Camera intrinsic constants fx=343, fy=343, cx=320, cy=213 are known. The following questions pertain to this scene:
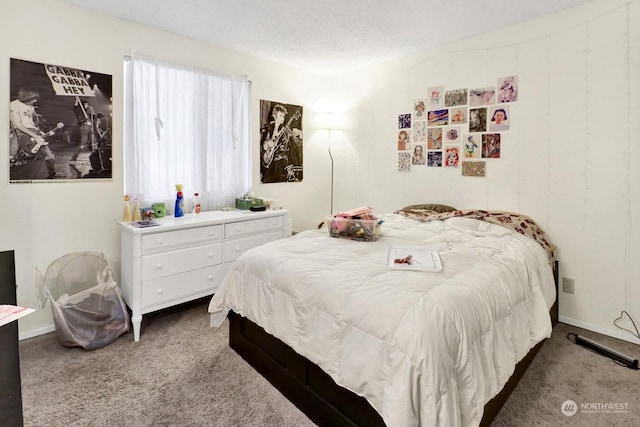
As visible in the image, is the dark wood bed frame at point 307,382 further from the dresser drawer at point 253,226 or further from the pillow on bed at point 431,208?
the pillow on bed at point 431,208

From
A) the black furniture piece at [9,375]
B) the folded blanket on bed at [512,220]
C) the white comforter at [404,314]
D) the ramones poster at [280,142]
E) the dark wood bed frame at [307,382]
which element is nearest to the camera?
the black furniture piece at [9,375]

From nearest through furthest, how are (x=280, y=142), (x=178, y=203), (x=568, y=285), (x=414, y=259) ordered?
(x=414, y=259), (x=568, y=285), (x=178, y=203), (x=280, y=142)

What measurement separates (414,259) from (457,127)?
192 cm

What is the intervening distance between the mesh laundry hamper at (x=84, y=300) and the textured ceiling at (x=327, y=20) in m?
1.97

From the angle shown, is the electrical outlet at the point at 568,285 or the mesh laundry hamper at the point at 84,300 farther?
the electrical outlet at the point at 568,285

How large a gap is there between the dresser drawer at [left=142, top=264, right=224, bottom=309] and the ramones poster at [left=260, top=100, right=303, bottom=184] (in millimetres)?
1354

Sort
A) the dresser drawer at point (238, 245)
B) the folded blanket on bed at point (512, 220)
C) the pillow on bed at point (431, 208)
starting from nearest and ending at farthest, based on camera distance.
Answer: the folded blanket on bed at point (512, 220) < the dresser drawer at point (238, 245) < the pillow on bed at point (431, 208)

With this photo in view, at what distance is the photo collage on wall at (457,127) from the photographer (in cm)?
306

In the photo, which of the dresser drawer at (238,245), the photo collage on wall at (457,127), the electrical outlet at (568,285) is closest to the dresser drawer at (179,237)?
the dresser drawer at (238,245)

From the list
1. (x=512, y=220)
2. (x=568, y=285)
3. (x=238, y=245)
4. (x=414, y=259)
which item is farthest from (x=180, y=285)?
(x=568, y=285)

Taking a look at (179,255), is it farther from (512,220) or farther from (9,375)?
(512,220)

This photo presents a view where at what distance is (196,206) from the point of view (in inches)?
125

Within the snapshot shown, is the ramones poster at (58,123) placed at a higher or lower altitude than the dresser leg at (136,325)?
higher

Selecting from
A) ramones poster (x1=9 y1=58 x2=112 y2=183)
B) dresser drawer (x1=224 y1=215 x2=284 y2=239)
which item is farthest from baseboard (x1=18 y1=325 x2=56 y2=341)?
dresser drawer (x1=224 y1=215 x2=284 y2=239)
